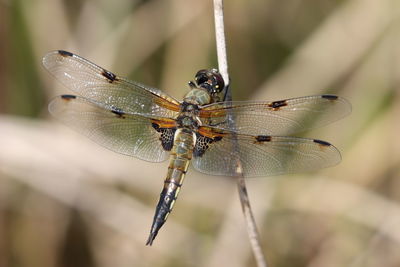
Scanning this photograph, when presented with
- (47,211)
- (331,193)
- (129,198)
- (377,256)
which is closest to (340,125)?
(331,193)

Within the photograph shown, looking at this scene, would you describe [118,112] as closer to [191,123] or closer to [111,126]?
[111,126]

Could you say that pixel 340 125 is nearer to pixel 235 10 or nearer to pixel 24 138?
pixel 235 10

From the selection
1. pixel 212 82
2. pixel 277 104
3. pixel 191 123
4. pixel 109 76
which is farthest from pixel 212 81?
pixel 109 76

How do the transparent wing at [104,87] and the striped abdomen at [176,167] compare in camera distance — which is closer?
the striped abdomen at [176,167]

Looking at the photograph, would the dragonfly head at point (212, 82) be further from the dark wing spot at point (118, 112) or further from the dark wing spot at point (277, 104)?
the dark wing spot at point (118, 112)

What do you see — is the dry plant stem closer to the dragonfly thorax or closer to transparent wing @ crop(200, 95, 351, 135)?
transparent wing @ crop(200, 95, 351, 135)

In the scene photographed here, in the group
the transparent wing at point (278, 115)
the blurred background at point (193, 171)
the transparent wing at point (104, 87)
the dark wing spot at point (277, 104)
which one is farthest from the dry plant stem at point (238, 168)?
the blurred background at point (193, 171)
